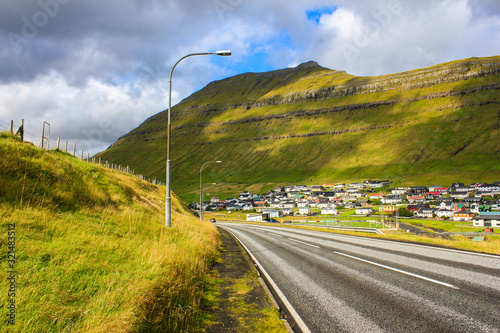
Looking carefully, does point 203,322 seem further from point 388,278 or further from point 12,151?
point 12,151

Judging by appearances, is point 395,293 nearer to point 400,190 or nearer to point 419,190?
point 400,190

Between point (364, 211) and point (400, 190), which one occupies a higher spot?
point (400, 190)

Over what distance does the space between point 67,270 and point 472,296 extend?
879 centimetres

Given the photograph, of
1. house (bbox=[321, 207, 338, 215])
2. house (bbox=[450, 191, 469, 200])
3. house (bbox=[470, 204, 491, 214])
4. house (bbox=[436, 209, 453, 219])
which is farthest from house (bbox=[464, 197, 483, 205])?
house (bbox=[321, 207, 338, 215])

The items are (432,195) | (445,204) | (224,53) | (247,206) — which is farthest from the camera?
(247,206)

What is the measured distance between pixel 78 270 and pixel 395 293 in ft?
24.1

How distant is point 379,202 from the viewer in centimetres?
12494

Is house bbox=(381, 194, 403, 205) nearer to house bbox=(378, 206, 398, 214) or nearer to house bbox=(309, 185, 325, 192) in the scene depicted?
house bbox=(378, 206, 398, 214)

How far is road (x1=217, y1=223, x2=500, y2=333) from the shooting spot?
5.30m

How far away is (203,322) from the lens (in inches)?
216

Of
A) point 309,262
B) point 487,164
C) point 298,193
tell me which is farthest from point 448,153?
point 309,262

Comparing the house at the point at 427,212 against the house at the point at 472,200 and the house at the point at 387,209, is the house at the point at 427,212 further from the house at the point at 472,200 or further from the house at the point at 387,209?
the house at the point at 472,200

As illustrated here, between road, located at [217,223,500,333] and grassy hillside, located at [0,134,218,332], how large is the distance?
2760mm

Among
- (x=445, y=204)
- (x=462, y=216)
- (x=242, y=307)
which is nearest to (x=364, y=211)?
(x=462, y=216)
